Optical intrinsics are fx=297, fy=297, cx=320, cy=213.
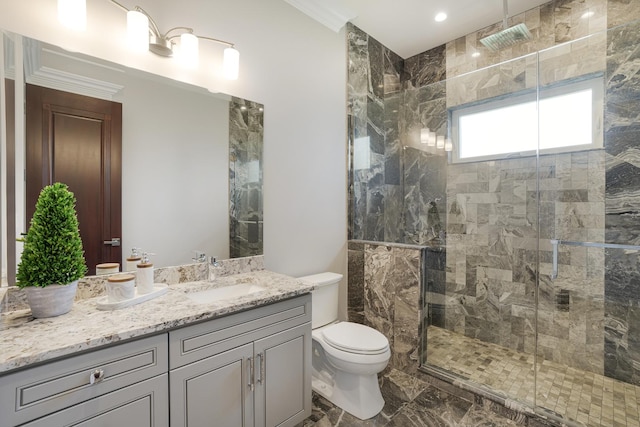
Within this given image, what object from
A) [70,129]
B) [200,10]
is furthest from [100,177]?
[200,10]

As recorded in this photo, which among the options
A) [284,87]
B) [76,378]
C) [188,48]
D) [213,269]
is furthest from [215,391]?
[284,87]

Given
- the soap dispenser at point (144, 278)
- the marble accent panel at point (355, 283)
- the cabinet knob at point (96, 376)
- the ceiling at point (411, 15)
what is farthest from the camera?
the marble accent panel at point (355, 283)

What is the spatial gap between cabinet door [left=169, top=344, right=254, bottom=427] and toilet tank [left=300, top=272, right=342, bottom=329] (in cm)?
82

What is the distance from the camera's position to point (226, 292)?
1739mm

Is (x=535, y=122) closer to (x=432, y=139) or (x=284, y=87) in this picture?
(x=432, y=139)

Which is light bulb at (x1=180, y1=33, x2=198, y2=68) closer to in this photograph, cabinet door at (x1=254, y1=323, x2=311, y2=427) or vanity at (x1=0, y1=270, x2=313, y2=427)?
vanity at (x1=0, y1=270, x2=313, y2=427)

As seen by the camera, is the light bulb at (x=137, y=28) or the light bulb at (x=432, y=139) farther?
the light bulb at (x=432, y=139)

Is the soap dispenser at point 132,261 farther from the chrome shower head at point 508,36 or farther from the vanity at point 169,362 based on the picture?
the chrome shower head at point 508,36

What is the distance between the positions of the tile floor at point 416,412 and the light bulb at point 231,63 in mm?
2138

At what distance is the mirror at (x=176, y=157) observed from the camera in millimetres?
1438

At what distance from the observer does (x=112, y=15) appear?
4.88ft

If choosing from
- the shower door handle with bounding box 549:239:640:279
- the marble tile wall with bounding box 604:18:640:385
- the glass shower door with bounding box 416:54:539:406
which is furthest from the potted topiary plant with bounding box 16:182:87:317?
the marble tile wall with bounding box 604:18:640:385

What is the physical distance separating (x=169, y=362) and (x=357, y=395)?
49.8 inches

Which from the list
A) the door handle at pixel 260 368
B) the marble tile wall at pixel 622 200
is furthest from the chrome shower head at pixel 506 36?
the door handle at pixel 260 368
